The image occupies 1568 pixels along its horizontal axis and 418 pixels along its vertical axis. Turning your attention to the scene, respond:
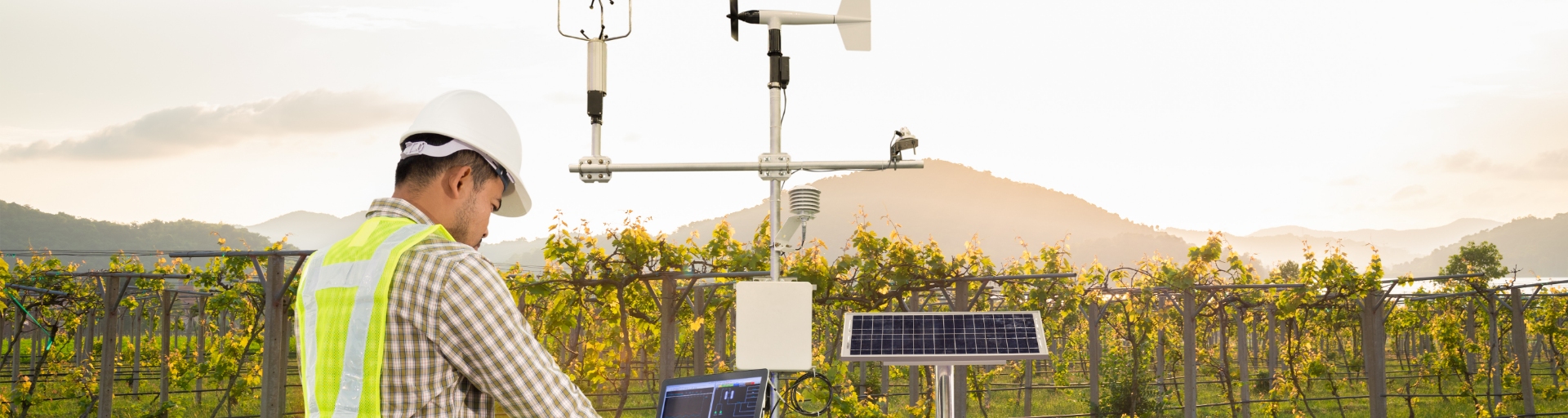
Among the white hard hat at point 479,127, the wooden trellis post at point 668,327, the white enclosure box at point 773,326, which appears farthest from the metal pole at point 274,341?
the white hard hat at point 479,127

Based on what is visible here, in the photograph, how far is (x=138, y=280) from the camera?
1428cm

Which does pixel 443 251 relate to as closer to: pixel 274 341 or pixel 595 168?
pixel 595 168

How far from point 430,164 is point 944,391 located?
260 centimetres

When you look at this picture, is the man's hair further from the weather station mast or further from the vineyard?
the weather station mast

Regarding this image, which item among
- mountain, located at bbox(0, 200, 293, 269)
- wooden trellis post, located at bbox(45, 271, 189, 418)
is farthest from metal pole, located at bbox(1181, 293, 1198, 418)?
mountain, located at bbox(0, 200, 293, 269)

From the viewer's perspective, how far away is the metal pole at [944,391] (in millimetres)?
3803

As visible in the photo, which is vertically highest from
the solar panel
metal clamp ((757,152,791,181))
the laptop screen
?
metal clamp ((757,152,791,181))

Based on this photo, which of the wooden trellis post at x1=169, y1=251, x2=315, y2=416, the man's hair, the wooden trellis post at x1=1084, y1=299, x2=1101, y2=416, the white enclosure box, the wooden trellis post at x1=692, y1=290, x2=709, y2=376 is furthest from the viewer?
the wooden trellis post at x1=1084, y1=299, x2=1101, y2=416

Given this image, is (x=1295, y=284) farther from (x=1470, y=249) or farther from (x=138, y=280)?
(x=1470, y=249)

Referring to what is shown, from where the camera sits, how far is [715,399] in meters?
2.74

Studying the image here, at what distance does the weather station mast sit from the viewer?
4.52 meters

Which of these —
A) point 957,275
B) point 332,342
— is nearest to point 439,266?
point 332,342

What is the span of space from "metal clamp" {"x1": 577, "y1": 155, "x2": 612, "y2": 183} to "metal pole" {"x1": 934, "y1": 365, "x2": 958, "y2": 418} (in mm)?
1710

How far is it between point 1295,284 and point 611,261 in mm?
8071
